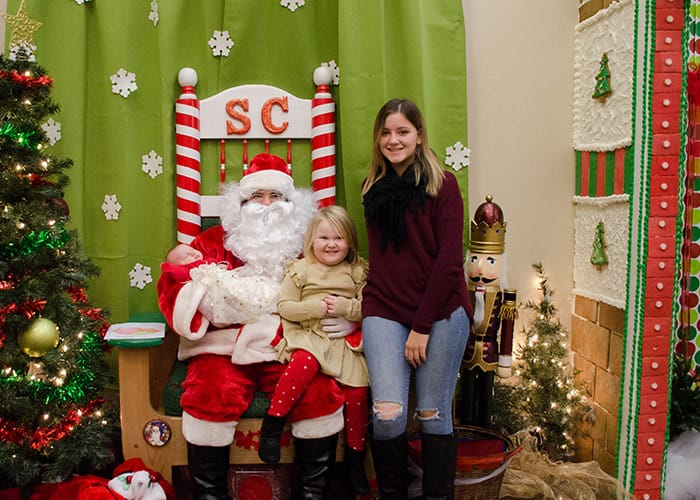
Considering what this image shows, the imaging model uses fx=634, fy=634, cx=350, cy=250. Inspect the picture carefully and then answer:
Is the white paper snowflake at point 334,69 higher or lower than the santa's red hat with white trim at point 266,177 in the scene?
higher

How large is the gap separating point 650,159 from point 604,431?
1265 mm

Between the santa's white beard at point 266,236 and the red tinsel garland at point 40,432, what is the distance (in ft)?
3.11

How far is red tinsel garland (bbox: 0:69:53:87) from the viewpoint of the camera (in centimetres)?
236

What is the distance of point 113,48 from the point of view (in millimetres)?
3211

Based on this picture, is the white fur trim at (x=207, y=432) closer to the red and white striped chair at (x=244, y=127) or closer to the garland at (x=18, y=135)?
the red and white striped chair at (x=244, y=127)

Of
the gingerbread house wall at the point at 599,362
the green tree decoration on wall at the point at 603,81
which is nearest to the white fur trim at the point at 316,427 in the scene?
the gingerbread house wall at the point at 599,362

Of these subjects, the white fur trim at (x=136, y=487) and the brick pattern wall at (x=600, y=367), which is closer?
the white fur trim at (x=136, y=487)

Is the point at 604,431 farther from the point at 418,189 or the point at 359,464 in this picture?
the point at 418,189

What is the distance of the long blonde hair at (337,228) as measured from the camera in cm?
271

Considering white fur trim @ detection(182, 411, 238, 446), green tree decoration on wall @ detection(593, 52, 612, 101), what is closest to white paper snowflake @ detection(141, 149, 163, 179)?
white fur trim @ detection(182, 411, 238, 446)

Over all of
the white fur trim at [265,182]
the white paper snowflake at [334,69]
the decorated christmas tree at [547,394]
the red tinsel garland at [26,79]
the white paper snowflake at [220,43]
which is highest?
the white paper snowflake at [220,43]

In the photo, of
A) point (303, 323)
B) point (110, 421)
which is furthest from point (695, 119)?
point (110, 421)

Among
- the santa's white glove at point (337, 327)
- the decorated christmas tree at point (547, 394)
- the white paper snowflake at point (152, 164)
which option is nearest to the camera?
the santa's white glove at point (337, 327)

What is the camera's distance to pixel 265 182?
9.75 feet
